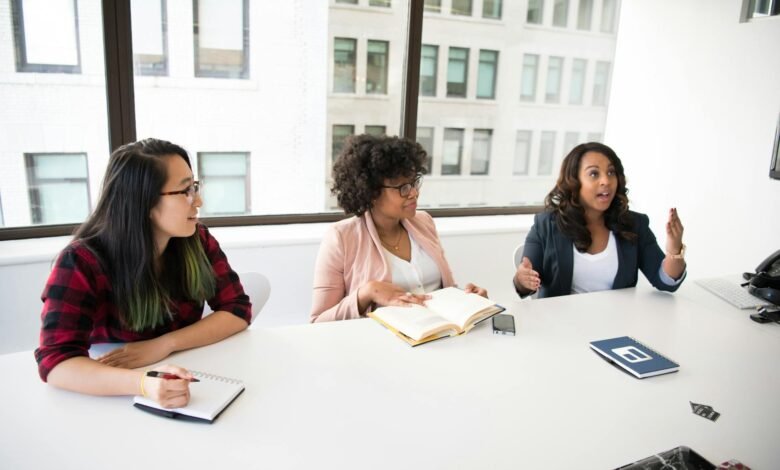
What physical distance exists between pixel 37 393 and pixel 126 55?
2.01 m

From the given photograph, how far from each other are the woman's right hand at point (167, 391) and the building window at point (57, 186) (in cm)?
205

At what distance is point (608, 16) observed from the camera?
13.0 feet

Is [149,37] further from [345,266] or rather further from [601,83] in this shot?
[601,83]

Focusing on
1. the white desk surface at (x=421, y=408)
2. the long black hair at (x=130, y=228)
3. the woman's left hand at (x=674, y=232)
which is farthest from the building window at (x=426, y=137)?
the long black hair at (x=130, y=228)

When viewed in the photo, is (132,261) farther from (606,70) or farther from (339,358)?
(606,70)

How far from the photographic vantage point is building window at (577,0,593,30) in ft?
12.8

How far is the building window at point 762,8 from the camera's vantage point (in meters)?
2.89

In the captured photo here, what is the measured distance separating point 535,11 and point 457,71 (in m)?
0.78

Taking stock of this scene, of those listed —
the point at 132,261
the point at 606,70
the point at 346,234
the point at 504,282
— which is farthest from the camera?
the point at 606,70

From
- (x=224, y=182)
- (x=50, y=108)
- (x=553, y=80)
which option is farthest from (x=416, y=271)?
(x=553, y=80)

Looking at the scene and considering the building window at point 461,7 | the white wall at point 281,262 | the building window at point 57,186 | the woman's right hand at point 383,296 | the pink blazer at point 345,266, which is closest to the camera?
the woman's right hand at point 383,296

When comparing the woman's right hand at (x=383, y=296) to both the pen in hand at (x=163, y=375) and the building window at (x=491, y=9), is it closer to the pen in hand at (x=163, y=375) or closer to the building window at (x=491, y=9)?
the pen in hand at (x=163, y=375)

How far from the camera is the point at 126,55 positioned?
2646 millimetres

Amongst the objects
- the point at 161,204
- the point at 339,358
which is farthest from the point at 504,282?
the point at 161,204
